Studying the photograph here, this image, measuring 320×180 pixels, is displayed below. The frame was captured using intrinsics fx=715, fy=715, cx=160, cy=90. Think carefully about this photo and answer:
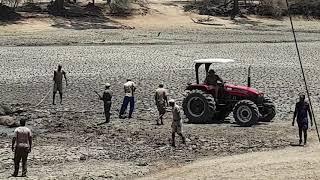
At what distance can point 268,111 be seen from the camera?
1864 cm

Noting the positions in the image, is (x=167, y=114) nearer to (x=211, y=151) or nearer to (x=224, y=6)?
(x=211, y=151)

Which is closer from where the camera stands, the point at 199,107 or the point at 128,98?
the point at 199,107

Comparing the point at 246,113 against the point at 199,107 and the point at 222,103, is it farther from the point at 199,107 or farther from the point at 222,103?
the point at 199,107

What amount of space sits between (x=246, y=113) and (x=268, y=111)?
103cm

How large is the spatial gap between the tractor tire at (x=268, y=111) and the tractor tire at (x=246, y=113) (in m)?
0.79

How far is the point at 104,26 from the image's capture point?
151 ft

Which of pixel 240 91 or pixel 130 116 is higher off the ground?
pixel 240 91

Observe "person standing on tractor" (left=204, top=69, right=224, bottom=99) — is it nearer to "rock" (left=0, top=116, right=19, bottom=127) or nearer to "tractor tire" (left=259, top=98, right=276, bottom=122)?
"tractor tire" (left=259, top=98, right=276, bottom=122)

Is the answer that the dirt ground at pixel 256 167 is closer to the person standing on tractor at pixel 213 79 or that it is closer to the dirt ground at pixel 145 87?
the dirt ground at pixel 145 87

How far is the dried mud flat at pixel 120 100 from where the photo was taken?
14.9 metres

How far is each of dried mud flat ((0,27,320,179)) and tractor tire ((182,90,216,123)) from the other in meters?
0.34

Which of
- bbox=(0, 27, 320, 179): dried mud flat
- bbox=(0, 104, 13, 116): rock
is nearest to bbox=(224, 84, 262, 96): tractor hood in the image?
bbox=(0, 27, 320, 179): dried mud flat

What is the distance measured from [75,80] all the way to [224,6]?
98.1ft

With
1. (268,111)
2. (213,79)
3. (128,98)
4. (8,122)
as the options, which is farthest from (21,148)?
(268,111)
